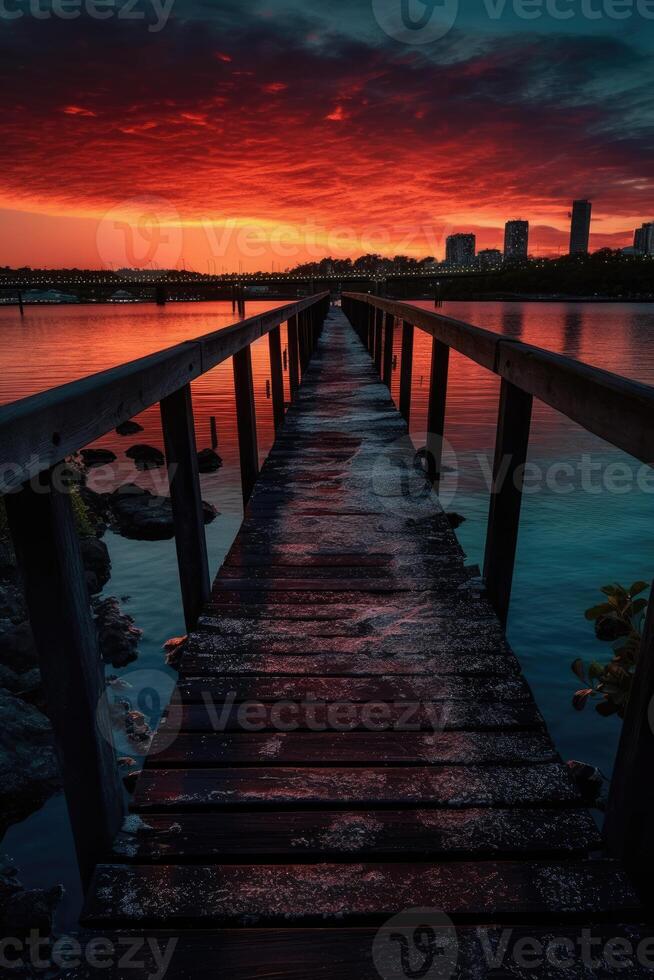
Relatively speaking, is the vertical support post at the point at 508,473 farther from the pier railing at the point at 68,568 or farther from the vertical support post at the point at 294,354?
the vertical support post at the point at 294,354

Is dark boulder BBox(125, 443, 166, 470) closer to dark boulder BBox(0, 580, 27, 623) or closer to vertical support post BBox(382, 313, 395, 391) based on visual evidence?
vertical support post BBox(382, 313, 395, 391)

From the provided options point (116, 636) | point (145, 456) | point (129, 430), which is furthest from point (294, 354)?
point (129, 430)

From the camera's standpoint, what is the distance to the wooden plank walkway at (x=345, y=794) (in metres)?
1.76

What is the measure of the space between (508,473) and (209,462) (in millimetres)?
14418

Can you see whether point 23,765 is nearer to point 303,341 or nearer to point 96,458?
point 303,341

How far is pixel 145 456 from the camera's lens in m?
17.9

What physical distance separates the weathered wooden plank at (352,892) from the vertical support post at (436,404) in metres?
3.83

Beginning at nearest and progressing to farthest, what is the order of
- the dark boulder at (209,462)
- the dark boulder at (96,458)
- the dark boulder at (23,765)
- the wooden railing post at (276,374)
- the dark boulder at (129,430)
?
the dark boulder at (23,765), the wooden railing post at (276,374), the dark boulder at (209,462), the dark boulder at (96,458), the dark boulder at (129,430)

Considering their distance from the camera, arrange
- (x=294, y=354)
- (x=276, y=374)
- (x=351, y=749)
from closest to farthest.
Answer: (x=351, y=749)
(x=276, y=374)
(x=294, y=354)

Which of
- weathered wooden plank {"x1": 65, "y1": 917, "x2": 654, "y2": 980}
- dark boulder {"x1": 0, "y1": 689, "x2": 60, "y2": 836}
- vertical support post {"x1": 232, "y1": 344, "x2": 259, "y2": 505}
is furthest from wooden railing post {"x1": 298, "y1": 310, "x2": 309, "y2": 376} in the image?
weathered wooden plank {"x1": 65, "y1": 917, "x2": 654, "y2": 980}

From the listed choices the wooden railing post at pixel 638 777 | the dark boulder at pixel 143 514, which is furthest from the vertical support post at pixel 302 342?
the wooden railing post at pixel 638 777

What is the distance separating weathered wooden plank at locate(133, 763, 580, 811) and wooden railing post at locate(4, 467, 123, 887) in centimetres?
20

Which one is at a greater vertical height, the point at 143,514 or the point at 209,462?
the point at 143,514

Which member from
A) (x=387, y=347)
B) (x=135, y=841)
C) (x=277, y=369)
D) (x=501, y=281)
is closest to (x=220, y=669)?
(x=135, y=841)
